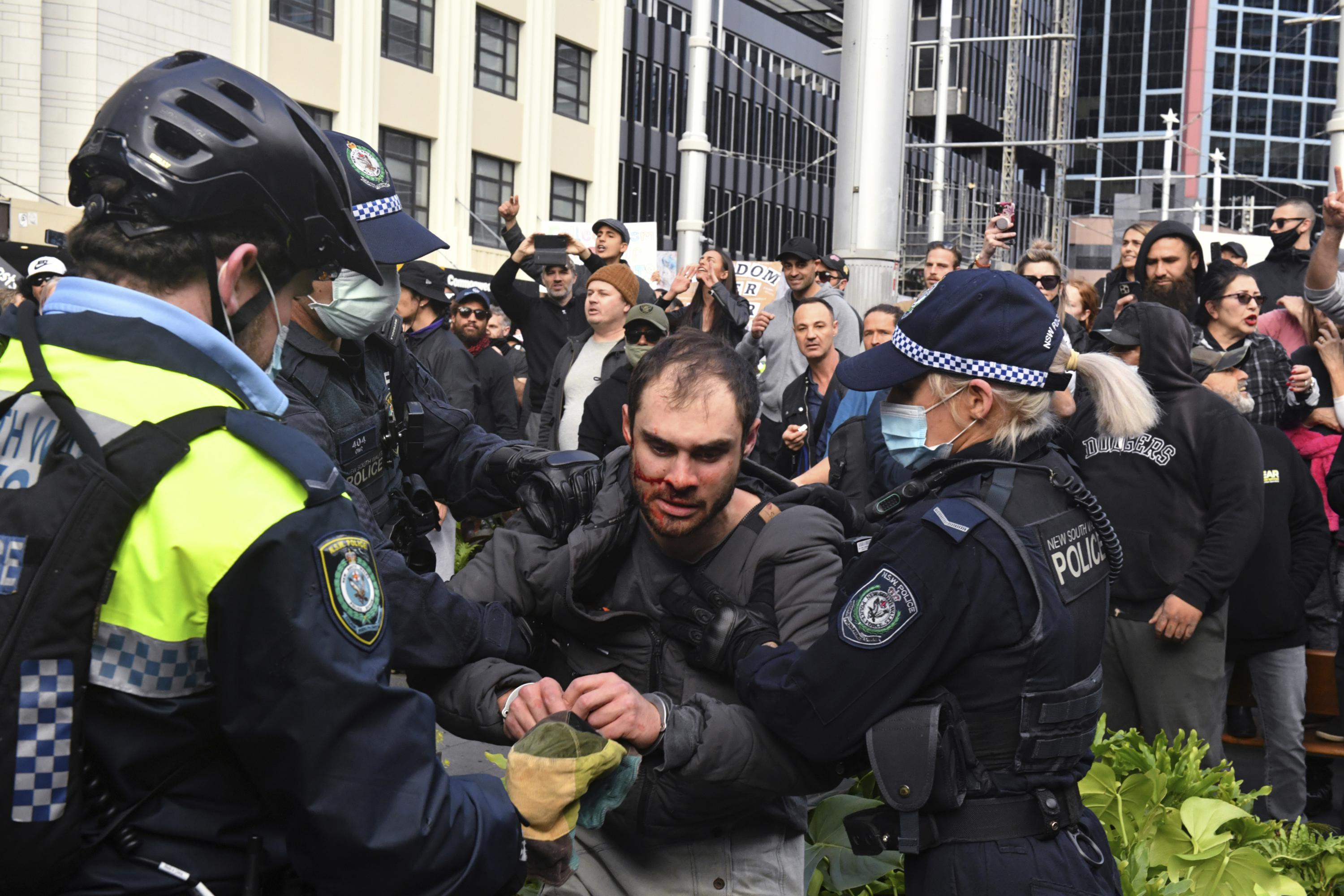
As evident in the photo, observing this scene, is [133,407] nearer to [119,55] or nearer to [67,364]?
[67,364]

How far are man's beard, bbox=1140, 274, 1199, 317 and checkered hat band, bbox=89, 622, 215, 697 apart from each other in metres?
6.13

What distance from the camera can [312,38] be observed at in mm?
28031

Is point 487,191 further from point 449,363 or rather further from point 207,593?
point 207,593

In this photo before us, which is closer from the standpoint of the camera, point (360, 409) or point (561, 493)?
point (561, 493)

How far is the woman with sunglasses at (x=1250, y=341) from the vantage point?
6.23 metres

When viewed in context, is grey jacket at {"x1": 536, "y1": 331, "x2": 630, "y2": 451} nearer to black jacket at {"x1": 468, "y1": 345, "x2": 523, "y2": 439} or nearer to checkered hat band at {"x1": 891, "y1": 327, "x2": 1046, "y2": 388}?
black jacket at {"x1": 468, "y1": 345, "x2": 523, "y2": 439}

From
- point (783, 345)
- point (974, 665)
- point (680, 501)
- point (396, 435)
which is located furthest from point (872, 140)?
point (974, 665)

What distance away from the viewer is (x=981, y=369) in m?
2.77

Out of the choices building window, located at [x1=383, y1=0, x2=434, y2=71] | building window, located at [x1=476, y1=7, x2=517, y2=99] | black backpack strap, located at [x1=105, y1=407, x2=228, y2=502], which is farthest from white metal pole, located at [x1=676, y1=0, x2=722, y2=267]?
building window, located at [x1=476, y1=7, x2=517, y2=99]

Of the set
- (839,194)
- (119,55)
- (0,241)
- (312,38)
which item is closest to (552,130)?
(312,38)

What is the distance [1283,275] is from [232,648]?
8.03m

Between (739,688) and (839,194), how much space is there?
7.25 metres

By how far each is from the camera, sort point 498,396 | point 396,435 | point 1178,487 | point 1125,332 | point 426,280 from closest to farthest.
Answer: point 396,435, point 1178,487, point 1125,332, point 426,280, point 498,396

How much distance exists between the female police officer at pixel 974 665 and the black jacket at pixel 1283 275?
6.17 meters
